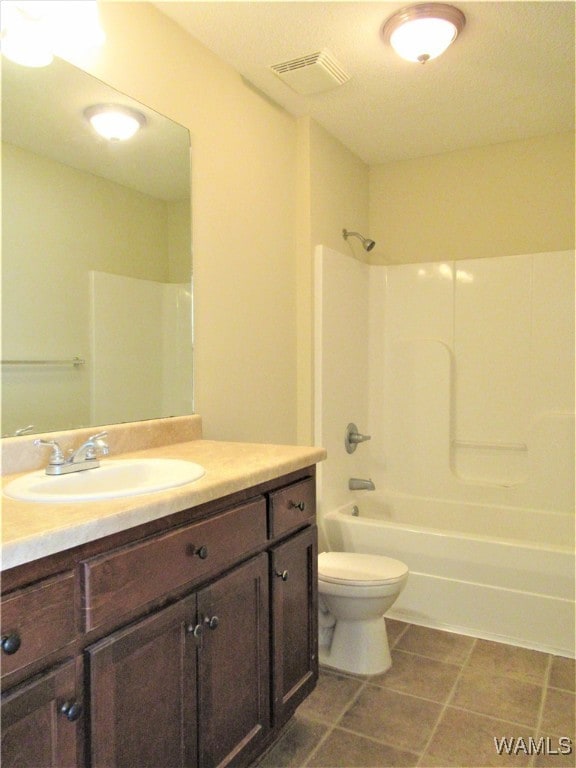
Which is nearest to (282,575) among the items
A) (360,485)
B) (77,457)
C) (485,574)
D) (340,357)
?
(77,457)

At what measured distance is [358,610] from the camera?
A: 7.07 feet

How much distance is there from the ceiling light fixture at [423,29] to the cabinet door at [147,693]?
197cm

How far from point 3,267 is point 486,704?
2.10 meters

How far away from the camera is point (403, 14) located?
6.27 feet

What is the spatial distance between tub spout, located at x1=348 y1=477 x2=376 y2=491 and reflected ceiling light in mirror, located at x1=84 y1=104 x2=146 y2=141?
1990 mm

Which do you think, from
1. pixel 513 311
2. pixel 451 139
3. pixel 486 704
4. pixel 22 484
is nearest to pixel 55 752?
pixel 22 484

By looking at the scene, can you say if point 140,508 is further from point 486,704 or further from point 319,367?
point 319,367

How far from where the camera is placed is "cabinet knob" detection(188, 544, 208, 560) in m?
1.25

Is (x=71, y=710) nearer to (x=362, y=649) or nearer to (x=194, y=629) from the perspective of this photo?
(x=194, y=629)

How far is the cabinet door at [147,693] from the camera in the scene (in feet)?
3.38

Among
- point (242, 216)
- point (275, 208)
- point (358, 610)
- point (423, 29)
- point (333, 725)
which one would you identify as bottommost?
point (333, 725)

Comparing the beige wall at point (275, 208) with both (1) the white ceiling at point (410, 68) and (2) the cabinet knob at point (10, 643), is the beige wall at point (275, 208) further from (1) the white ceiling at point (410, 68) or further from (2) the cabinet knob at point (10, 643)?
(2) the cabinet knob at point (10, 643)

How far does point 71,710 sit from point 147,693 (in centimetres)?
19

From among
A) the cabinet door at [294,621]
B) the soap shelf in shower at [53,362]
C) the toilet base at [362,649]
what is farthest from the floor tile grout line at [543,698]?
Answer: the soap shelf in shower at [53,362]
